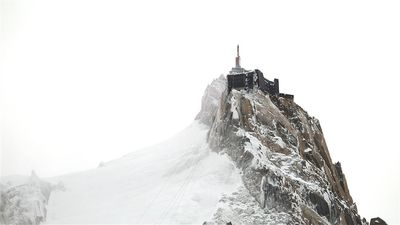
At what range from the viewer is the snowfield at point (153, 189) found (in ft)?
233

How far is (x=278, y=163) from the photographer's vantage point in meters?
74.1

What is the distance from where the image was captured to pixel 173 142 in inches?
3888

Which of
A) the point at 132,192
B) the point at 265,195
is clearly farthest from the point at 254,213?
the point at 132,192

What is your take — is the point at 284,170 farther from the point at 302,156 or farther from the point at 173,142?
the point at 173,142

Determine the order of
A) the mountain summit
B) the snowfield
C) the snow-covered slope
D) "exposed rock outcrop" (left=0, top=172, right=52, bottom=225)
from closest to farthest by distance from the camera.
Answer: the snow-covered slope, the mountain summit, the snowfield, "exposed rock outcrop" (left=0, top=172, right=52, bottom=225)

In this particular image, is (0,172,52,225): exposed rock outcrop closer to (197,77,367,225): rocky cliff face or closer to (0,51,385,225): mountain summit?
(0,51,385,225): mountain summit

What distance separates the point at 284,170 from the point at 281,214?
6648mm

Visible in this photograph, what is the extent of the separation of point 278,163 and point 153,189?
16.6 m

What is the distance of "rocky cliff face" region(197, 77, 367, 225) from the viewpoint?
226ft

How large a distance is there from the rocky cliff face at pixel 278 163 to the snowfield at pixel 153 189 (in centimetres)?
213

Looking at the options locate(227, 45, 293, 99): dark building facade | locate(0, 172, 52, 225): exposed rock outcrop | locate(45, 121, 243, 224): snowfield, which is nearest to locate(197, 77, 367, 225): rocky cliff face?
locate(227, 45, 293, 99): dark building facade

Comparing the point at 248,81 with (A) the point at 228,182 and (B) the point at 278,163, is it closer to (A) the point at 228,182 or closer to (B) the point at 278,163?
(B) the point at 278,163

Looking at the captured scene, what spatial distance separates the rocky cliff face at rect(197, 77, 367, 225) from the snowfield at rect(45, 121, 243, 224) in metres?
2.13

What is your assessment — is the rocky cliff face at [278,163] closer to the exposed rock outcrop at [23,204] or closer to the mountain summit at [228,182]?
the mountain summit at [228,182]
